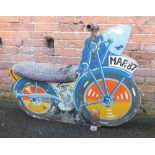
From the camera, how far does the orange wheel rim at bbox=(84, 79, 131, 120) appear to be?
3258mm

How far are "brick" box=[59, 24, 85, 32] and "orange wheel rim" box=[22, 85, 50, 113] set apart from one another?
2.24 ft

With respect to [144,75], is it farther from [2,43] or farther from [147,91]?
[2,43]

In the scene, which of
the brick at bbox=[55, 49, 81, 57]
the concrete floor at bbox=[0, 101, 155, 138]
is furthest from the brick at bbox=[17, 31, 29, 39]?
the concrete floor at bbox=[0, 101, 155, 138]

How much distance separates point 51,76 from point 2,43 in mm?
931

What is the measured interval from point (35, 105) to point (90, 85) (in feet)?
1.98

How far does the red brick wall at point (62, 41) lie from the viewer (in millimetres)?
3609

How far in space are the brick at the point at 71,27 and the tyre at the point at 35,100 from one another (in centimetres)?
64

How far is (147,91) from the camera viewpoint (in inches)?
146

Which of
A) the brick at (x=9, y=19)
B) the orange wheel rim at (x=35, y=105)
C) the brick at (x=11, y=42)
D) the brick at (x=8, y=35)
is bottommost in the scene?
the orange wheel rim at (x=35, y=105)

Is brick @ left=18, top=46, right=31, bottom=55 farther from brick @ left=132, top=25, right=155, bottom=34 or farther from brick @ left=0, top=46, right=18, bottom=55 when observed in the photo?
brick @ left=132, top=25, right=155, bottom=34

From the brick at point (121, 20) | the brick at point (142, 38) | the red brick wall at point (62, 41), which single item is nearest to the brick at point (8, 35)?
the red brick wall at point (62, 41)

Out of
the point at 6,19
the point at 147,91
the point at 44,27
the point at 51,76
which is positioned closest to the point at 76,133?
the point at 51,76

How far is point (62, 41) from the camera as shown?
384 cm

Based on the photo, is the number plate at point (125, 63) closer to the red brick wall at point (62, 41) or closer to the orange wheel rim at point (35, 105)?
the red brick wall at point (62, 41)
